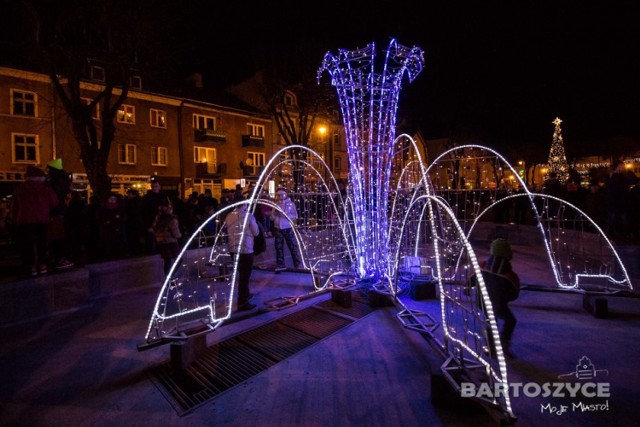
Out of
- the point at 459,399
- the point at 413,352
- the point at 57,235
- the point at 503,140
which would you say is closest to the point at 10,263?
the point at 57,235

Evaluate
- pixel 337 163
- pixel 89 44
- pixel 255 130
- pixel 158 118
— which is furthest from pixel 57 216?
pixel 337 163

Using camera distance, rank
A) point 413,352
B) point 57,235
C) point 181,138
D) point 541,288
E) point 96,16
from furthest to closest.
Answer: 1. point 181,138
2. point 96,16
3. point 57,235
4. point 541,288
5. point 413,352

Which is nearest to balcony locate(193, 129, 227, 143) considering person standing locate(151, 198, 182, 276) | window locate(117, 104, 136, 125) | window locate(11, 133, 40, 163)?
window locate(117, 104, 136, 125)

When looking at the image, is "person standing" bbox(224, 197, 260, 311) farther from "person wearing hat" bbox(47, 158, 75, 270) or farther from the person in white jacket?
"person wearing hat" bbox(47, 158, 75, 270)

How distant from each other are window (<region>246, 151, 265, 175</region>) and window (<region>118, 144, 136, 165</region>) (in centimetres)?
1024

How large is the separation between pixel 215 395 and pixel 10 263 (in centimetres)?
687

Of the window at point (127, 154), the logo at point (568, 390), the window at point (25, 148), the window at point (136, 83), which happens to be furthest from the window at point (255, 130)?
the logo at point (568, 390)

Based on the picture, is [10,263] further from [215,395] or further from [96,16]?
[96,16]

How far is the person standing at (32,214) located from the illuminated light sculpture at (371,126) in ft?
17.9

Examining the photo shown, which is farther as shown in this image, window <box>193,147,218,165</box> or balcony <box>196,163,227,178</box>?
window <box>193,147,218,165</box>

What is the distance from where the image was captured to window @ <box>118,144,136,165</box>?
2680 centimetres

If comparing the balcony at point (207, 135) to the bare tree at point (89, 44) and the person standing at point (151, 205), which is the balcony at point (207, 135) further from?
the person standing at point (151, 205)

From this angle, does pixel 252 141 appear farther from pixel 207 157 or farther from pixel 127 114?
pixel 127 114

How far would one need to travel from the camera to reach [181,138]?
1195 inches
